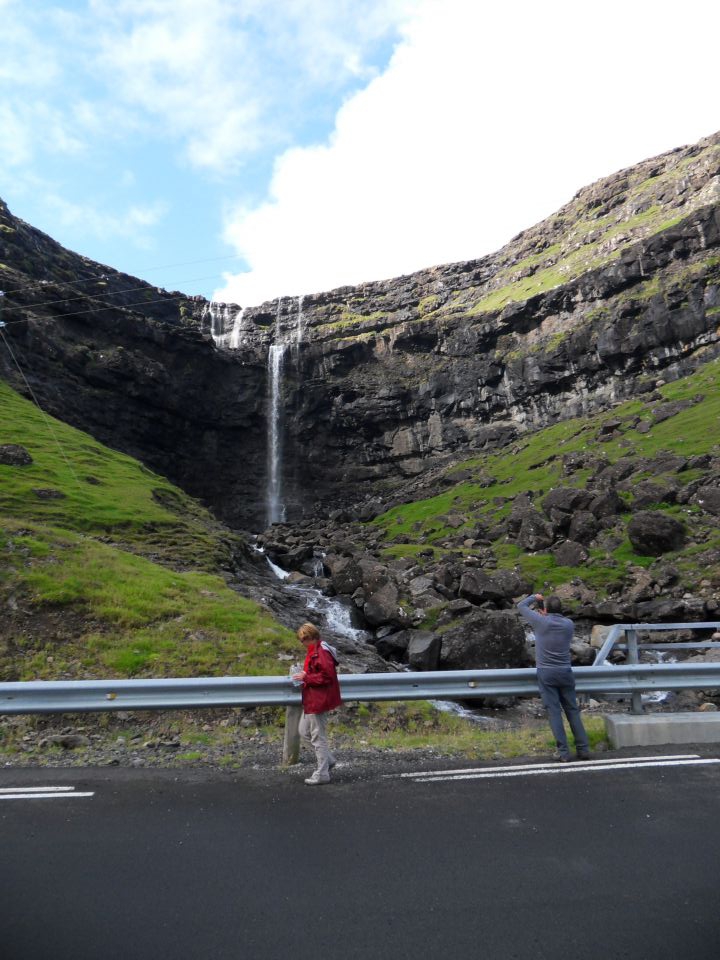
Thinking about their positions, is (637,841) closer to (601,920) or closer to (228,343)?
(601,920)

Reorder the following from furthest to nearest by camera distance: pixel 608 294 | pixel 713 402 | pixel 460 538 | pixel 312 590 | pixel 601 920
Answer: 1. pixel 608 294
2. pixel 713 402
3. pixel 460 538
4. pixel 312 590
5. pixel 601 920

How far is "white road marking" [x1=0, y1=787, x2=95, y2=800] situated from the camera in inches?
274

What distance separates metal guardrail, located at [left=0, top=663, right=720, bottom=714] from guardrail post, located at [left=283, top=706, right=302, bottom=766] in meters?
0.23

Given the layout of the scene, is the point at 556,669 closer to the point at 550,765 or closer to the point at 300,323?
the point at 550,765

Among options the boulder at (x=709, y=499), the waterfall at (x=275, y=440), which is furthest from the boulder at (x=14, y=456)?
the waterfall at (x=275, y=440)

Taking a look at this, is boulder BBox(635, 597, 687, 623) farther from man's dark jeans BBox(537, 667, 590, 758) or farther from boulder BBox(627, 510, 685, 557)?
man's dark jeans BBox(537, 667, 590, 758)

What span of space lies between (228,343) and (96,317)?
30.4 metres

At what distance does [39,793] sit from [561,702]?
294 inches

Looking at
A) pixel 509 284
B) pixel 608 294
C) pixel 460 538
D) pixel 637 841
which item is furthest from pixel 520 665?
pixel 509 284

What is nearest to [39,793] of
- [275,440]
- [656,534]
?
[656,534]

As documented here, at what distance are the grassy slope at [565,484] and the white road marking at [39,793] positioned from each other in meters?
29.6

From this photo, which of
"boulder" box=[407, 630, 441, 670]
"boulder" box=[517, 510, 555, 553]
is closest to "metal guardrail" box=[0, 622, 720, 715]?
"boulder" box=[407, 630, 441, 670]

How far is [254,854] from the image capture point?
18.0ft

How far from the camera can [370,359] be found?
318ft
